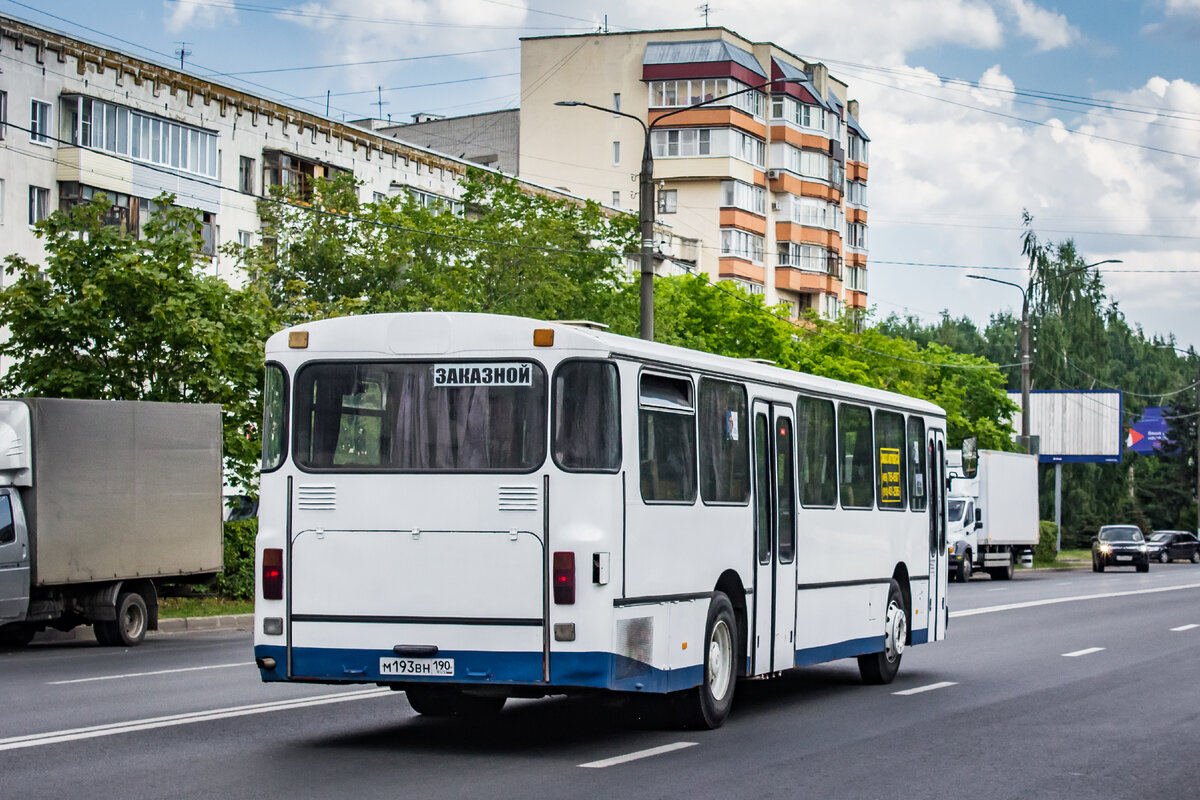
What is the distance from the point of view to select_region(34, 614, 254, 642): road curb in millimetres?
24328

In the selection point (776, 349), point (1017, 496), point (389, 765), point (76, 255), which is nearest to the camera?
point (389, 765)

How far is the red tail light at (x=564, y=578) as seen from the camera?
10.7m

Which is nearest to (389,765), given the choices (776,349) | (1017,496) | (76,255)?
(76,255)

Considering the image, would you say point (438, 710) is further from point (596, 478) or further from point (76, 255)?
point (76, 255)

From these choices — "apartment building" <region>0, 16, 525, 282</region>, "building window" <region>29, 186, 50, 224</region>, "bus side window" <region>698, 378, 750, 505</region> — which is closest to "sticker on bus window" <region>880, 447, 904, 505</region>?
"bus side window" <region>698, 378, 750, 505</region>

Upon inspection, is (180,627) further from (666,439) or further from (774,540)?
(666,439)

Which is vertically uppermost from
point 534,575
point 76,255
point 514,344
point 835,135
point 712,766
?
point 835,135

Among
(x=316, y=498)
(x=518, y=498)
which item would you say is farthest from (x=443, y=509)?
(x=316, y=498)

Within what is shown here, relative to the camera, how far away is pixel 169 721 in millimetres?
12352

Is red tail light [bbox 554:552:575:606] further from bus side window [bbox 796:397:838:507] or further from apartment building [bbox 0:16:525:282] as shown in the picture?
apartment building [bbox 0:16:525:282]

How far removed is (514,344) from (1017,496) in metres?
42.0

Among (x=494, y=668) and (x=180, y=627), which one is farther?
(x=180, y=627)

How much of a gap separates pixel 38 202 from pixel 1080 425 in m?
47.7

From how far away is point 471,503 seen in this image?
10.9 metres
